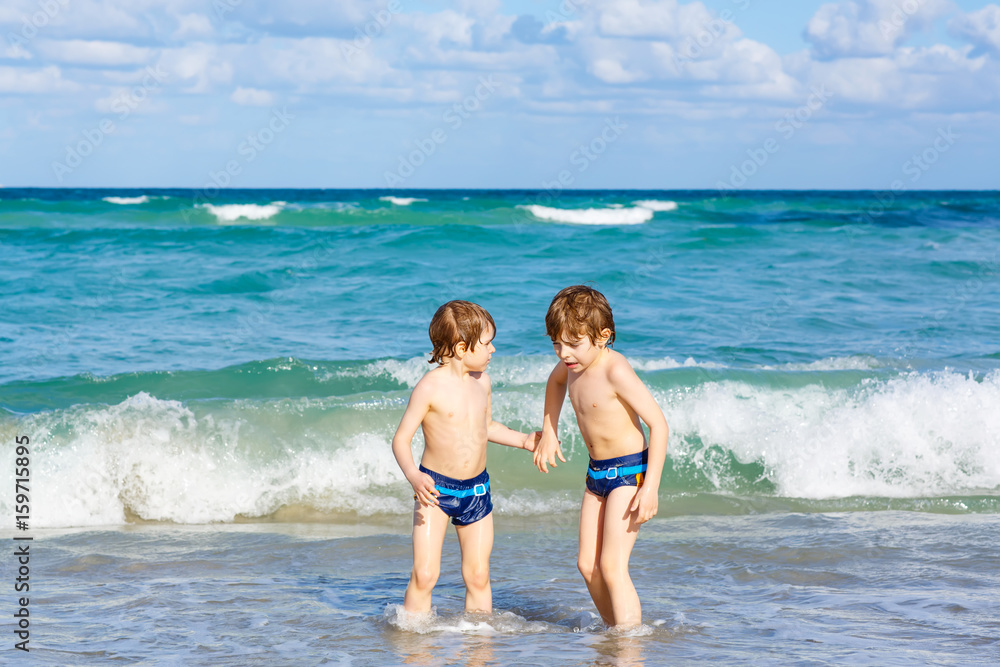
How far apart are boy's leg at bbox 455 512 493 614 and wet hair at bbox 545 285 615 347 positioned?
2.96 ft

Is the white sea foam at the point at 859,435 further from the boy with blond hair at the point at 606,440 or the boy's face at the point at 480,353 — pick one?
the boy's face at the point at 480,353

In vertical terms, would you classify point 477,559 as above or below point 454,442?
below

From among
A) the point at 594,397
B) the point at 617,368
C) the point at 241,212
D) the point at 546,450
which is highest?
the point at 241,212

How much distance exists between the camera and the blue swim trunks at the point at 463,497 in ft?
11.9

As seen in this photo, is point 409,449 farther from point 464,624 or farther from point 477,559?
point 464,624

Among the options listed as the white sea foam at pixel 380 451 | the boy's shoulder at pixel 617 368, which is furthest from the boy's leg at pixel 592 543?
the white sea foam at pixel 380 451

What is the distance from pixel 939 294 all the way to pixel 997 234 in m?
12.3

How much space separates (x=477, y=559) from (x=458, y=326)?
1.00 m

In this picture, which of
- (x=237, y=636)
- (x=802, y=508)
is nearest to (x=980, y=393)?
(x=802, y=508)

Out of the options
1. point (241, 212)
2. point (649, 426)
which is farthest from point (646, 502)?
point (241, 212)

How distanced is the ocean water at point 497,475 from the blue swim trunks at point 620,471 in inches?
25.1

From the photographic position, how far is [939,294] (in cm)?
1359

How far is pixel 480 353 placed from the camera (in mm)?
3568

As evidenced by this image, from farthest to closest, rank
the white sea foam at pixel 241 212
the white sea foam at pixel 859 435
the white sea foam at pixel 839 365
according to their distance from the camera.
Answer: the white sea foam at pixel 241 212
the white sea foam at pixel 839 365
the white sea foam at pixel 859 435
